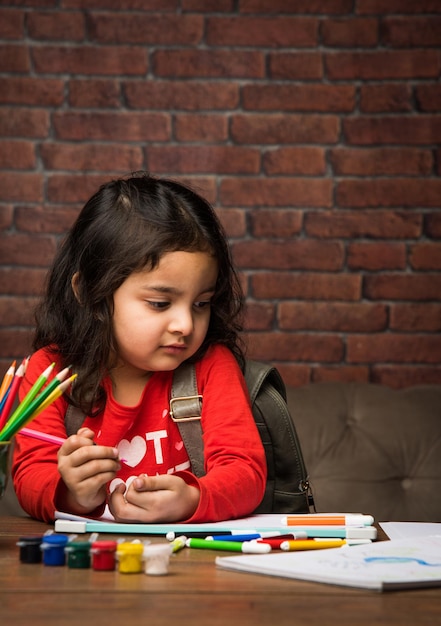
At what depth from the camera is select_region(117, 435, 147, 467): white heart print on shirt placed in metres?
1.53

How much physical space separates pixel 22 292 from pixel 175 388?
3.88 feet

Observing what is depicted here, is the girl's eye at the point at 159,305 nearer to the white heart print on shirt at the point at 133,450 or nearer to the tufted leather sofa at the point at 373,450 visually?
the white heart print on shirt at the point at 133,450

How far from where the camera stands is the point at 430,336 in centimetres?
260

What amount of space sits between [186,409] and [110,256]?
0.30 metres

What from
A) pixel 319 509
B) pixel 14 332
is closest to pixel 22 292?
pixel 14 332

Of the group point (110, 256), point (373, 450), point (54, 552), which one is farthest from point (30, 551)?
point (373, 450)

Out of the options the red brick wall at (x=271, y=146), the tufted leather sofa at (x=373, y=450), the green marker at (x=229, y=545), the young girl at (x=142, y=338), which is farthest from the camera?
the red brick wall at (x=271, y=146)

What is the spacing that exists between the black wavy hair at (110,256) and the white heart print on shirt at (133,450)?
0.08 m

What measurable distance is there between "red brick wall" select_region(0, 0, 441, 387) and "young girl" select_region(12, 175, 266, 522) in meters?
0.93

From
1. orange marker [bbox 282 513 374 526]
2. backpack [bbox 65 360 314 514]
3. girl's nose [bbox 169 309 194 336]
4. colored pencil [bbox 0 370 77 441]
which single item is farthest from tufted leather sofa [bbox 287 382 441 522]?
colored pencil [bbox 0 370 77 441]

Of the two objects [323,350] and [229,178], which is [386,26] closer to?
[229,178]

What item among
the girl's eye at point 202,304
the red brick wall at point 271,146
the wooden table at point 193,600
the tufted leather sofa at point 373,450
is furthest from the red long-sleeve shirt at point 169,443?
the red brick wall at point 271,146

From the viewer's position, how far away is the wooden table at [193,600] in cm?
75

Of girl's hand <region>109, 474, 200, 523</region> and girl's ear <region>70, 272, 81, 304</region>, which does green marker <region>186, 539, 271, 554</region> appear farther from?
girl's ear <region>70, 272, 81, 304</region>
